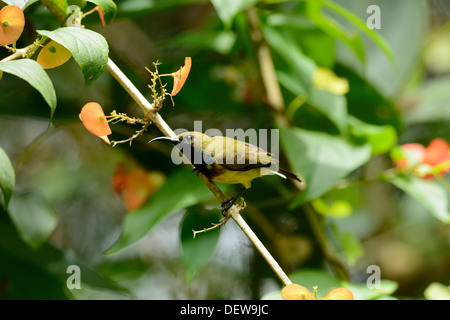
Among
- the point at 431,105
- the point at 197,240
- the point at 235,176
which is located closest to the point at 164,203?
the point at 197,240

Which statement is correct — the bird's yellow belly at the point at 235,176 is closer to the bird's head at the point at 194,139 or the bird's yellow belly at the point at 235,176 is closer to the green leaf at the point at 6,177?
the bird's head at the point at 194,139

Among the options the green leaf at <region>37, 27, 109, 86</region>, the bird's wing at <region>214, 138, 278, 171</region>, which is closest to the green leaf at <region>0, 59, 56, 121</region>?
the green leaf at <region>37, 27, 109, 86</region>

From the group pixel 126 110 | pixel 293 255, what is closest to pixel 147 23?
pixel 126 110

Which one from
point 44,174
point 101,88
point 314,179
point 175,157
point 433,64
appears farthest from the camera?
point 433,64

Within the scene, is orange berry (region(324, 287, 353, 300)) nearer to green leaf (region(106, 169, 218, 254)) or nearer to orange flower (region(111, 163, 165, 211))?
green leaf (region(106, 169, 218, 254))

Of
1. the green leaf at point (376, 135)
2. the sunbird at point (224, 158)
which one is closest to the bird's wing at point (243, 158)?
the sunbird at point (224, 158)
